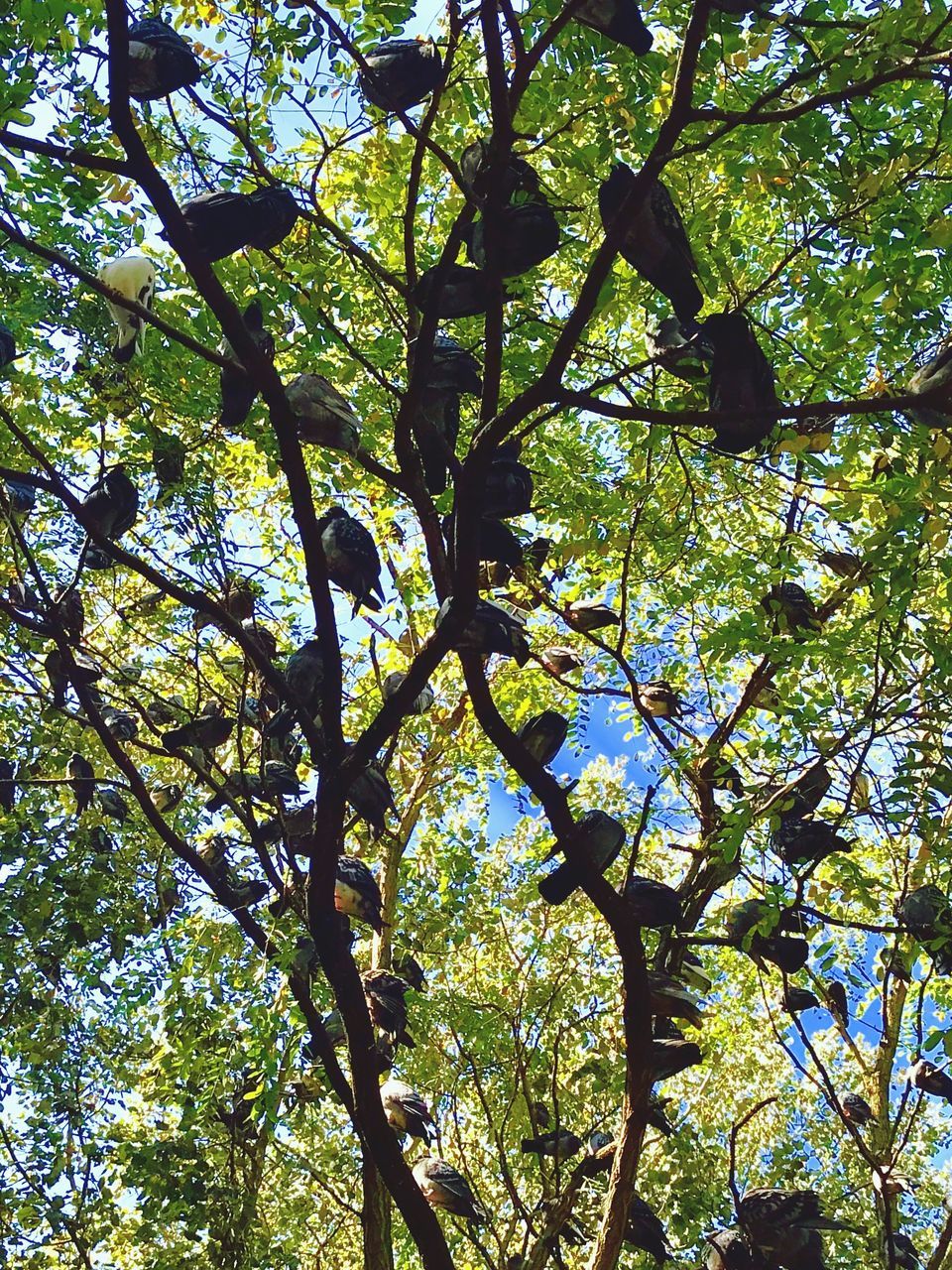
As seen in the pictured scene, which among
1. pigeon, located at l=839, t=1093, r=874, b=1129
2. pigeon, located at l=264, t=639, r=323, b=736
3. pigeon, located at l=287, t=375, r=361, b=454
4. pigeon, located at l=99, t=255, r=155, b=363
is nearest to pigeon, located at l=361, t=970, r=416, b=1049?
pigeon, located at l=264, t=639, r=323, b=736

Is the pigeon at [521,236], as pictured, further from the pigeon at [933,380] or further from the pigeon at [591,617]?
the pigeon at [591,617]

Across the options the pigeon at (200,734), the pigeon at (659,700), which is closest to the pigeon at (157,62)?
the pigeon at (200,734)

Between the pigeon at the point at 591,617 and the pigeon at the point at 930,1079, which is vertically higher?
the pigeon at the point at 591,617

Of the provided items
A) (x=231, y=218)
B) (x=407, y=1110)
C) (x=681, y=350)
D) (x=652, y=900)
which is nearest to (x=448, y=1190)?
(x=407, y=1110)

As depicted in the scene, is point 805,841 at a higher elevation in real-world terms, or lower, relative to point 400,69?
lower

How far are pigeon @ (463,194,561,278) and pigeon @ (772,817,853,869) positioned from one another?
1.98 m

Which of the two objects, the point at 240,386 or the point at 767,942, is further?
the point at 767,942

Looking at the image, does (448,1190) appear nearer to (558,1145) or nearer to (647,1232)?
(558,1145)

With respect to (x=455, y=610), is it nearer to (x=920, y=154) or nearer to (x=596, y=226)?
(x=596, y=226)

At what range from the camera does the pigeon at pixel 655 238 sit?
234 centimetres

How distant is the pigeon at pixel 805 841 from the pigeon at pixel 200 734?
6.86ft

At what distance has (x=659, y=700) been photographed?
426cm

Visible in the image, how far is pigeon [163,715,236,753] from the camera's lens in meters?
4.14

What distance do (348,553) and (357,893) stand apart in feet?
4.16
